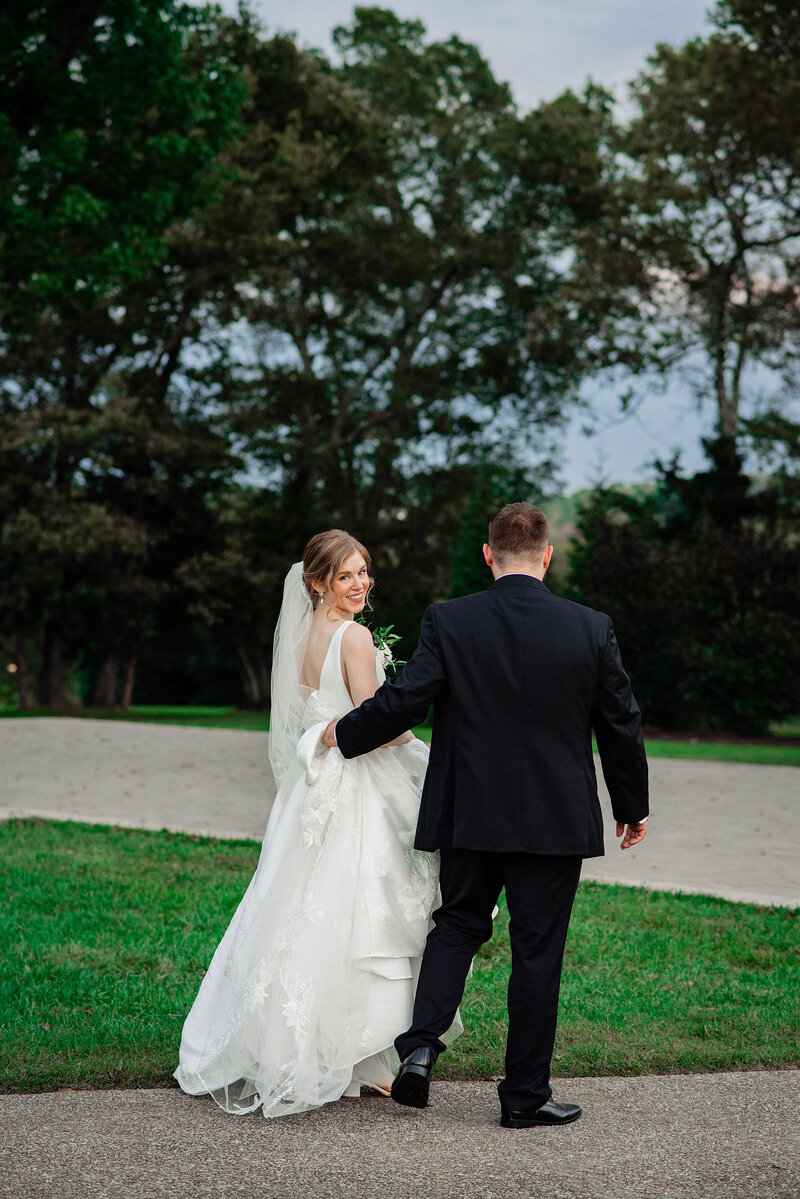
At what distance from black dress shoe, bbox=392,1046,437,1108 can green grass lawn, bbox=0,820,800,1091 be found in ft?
2.37

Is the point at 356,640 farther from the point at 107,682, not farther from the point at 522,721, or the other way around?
the point at 107,682

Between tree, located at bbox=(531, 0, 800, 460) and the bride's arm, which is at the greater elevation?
tree, located at bbox=(531, 0, 800, 460)

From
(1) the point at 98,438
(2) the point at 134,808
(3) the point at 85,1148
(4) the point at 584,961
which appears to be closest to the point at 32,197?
(2) the point at 134,808

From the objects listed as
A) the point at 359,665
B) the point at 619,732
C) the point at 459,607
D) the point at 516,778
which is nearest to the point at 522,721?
the point at 516,778

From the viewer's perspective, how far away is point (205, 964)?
5.66 m

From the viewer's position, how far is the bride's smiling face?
423cm

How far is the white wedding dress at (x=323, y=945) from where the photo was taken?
12.3 ft

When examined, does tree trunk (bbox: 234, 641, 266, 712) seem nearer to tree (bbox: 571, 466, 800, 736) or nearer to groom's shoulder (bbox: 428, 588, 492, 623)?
tree (bbox: 571, 466, 800, 736)

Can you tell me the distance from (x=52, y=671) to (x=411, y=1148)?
28301 mm

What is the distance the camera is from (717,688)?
70.0 ft

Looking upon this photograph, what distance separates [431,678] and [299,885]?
0.86 metres

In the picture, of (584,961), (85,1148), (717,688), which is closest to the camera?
(85,1148)

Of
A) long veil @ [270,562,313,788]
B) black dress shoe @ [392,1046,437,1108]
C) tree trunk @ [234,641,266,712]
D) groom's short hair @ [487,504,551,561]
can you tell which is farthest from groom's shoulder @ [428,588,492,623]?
tree trunk @ [234,641,266,712]

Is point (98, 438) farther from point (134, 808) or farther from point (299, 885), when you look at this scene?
point (299, 885)
